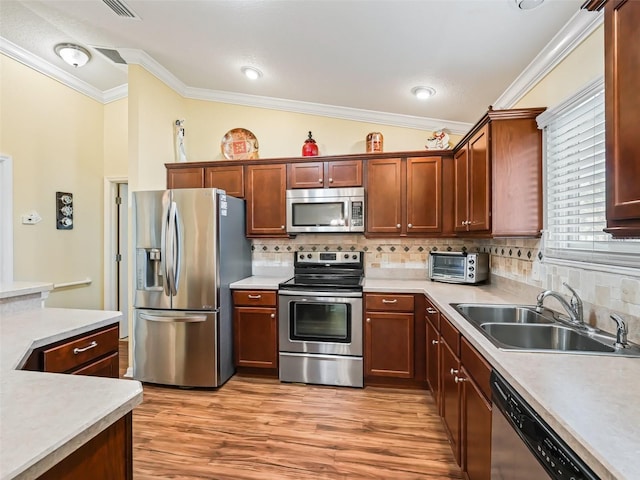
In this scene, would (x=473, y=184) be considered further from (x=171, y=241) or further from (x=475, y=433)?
(x=171, y=241)

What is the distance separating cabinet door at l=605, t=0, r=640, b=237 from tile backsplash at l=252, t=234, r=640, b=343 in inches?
25.7

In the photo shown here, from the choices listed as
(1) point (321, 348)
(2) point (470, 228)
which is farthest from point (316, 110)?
(1) point (321, 348)

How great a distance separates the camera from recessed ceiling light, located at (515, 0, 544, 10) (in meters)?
1.57

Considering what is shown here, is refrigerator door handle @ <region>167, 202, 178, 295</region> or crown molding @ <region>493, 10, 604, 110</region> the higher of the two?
crown molding @ <region>493, 10, 604, 110</region>

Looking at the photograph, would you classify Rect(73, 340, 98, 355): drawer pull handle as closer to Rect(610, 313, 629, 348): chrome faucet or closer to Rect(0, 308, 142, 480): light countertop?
Rect(0, 308, 142, 480): light countertop

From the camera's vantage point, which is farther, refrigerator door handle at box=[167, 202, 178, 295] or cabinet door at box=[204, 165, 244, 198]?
cabinet door at box=[204, 165, 244, 198]

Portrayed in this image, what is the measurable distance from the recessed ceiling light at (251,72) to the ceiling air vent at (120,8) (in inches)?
35.1

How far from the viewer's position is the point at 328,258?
340 centimetres

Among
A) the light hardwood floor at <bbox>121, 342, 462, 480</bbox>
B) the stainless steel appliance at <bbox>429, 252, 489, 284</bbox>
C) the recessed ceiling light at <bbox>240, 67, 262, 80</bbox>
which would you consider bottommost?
the light hardwood floor at <bbox>121, 342, 462, 480</bbox>

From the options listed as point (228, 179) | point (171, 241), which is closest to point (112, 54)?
point (228, 179)

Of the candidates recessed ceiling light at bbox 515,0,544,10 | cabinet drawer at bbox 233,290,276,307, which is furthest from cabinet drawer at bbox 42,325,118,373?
recessed ceiling light at bbox 515,0,544,10

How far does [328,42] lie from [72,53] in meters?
2.60

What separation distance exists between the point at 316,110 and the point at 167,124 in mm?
1604

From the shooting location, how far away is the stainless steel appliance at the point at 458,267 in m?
2.81
